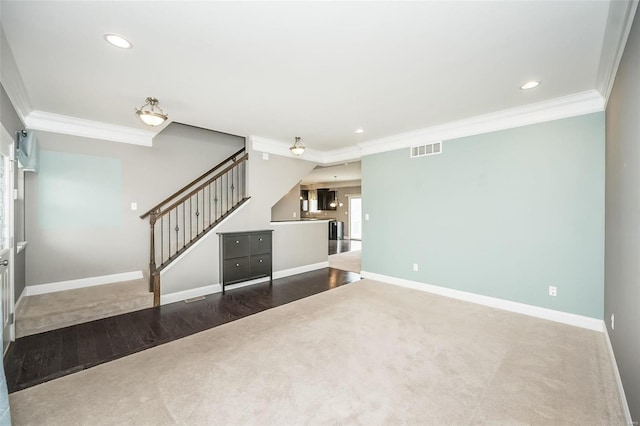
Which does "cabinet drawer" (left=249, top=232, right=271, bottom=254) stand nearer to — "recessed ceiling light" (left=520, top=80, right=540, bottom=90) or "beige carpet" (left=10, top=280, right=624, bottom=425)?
"beige carpet" (left=10, top=280, right=624, bottom=425)

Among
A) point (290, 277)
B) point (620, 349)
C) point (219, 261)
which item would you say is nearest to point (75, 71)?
point (219, 261)

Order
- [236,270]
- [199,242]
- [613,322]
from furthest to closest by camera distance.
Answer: [236,270] < [199,242] < [613,322]

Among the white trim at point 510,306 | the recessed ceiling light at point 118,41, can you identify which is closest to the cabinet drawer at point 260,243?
the white trim at point 510,306

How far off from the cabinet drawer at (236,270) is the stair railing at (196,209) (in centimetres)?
68

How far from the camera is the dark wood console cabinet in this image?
182 inches

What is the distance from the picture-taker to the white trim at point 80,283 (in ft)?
12.7

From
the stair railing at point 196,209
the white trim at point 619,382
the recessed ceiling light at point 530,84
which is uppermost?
the recessed ceiling light at point 530,84

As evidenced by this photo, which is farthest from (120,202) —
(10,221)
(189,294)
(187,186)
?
(189,294)

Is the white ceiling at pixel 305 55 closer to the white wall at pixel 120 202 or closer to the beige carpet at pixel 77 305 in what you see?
the white wall at pixel 120 202

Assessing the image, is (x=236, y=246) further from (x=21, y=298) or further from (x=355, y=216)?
(x=355, y=216)

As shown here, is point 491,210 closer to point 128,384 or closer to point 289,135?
point 289,135

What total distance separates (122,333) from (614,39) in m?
5.35

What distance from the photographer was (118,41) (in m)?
2.15

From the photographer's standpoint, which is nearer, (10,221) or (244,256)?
(10,221)
